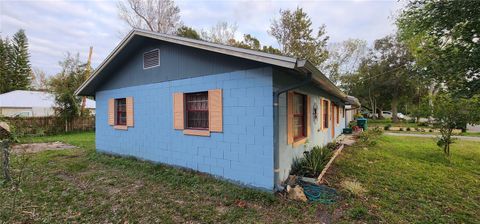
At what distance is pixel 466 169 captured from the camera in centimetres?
642

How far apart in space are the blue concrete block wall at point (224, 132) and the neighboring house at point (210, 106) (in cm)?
2

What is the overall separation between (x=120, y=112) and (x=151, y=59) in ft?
9.49

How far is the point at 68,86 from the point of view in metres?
16.9

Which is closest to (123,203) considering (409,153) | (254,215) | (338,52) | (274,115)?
(254,215)

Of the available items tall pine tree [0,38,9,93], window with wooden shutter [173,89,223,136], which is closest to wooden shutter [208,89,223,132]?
window with wooden shutter [173,89,223,136]

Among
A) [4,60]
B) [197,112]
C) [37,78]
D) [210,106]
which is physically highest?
[4,60]

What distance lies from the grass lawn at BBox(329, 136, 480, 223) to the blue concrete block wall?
1945 millimetres

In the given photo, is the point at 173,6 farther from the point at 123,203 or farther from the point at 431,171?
the point at 431,171

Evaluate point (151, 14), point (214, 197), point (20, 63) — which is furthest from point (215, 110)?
point (20, 63)

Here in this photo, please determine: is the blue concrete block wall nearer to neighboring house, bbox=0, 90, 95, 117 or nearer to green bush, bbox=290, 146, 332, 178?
green bush, bbox=290, 146, 332, 178

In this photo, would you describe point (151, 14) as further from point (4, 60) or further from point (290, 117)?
point (4, 60)

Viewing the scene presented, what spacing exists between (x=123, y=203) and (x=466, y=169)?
347 inches

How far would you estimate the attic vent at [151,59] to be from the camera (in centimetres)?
679

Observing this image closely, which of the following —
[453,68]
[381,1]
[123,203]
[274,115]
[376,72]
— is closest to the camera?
[123,203]
